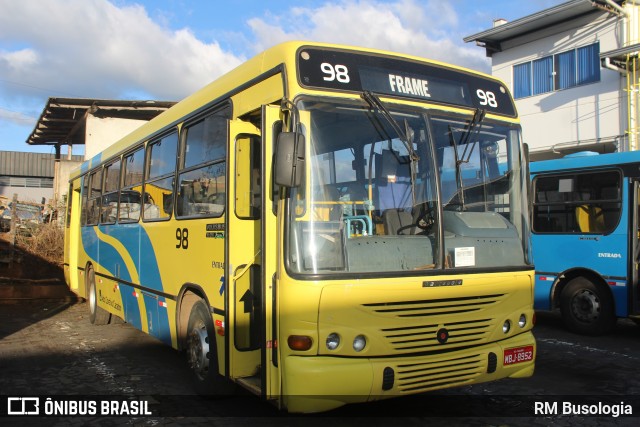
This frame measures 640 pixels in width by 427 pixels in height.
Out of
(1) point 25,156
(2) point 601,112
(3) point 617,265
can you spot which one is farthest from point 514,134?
(1) point 25,156

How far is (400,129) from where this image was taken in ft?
15.5

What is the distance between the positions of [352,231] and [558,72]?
18.3 m

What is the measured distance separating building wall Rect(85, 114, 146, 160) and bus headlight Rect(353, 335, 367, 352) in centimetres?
1925

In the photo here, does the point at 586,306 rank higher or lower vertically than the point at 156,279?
lower

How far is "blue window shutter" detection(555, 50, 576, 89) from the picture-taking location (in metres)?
19.6

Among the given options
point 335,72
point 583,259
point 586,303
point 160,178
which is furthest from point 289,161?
point 586,303

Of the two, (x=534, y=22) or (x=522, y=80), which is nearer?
(x=534, y=22)

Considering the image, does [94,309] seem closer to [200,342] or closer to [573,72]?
[200,342]

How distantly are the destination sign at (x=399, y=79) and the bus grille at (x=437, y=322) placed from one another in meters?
1.75

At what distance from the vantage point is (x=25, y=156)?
4984 cm

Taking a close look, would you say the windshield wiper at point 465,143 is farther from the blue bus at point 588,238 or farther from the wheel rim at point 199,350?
the blue bus at point 588,238

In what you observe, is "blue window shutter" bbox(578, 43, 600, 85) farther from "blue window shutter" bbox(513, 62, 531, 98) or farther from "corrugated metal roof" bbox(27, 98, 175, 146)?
"corrugated metal roof" bbox(27, 98, 175, 146)

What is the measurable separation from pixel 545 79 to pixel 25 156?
146 ft

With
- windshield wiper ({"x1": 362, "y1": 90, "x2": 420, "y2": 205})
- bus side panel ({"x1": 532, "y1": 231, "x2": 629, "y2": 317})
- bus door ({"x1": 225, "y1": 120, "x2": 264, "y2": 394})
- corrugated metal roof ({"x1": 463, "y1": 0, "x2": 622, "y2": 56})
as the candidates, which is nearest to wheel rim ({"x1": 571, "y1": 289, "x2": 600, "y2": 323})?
bus side panel ({"x1": 532, "y1": 231, "x2": 629, "y2": 317})
